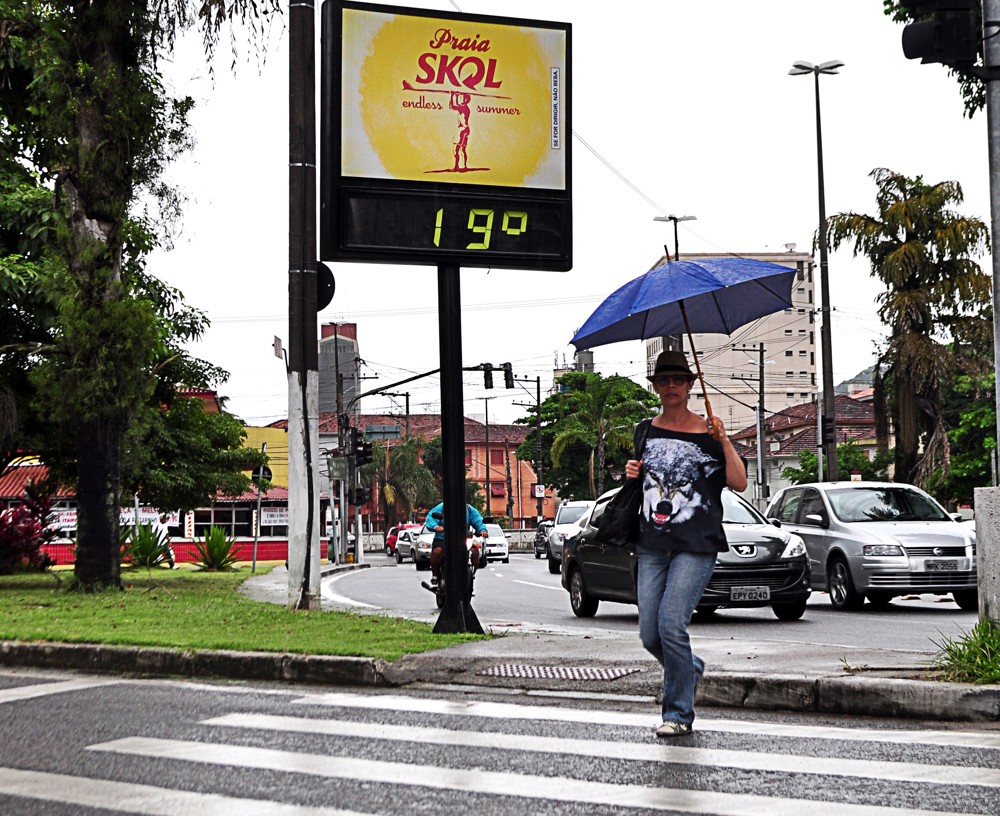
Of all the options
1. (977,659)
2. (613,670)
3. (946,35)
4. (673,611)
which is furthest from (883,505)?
(673,611)

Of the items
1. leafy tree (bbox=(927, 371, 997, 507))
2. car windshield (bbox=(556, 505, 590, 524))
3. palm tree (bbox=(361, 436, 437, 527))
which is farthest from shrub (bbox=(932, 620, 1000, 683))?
palm tree (bbox=(361, 436, 437, 527))

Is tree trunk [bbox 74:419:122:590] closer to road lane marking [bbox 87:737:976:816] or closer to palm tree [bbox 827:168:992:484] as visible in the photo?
road lane marking [bbox 87:737:976:816]

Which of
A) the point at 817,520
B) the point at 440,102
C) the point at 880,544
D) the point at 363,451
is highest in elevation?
the point at 440,102

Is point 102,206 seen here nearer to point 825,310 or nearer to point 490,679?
point 490,679

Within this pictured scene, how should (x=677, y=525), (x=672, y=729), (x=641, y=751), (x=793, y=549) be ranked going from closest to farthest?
(x=641, y=751) → (x=677, y=525) → (x=672, y=729) → (x=793, y=549)

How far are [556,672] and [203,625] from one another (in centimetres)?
488

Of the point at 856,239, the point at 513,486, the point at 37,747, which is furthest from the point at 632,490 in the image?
the point at 513,486

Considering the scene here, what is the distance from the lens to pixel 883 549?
16.3m

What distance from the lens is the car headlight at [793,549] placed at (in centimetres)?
1543

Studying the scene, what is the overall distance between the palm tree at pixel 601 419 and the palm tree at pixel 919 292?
1538 inches

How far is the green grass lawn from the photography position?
1028 cm

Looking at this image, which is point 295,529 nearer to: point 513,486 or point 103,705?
point 103,705

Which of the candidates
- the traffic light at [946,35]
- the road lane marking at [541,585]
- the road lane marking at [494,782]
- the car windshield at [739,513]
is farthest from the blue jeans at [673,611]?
the road lane marking at [541,585]

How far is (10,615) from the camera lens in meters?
14.2
